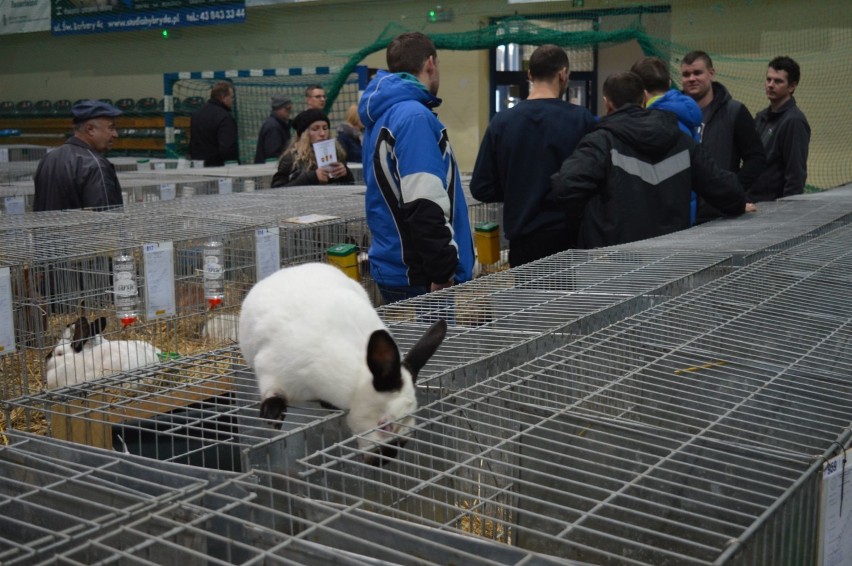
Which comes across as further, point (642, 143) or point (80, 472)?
point (642, 143)

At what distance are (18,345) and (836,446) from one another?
3.40 meters

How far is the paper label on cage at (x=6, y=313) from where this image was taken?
12.0ft

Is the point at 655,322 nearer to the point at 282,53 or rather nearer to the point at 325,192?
the point at 325,192

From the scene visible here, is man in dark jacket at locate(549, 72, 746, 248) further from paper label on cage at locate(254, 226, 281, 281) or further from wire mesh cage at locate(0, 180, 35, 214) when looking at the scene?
wire mesh cage at locate(0, 180, 35, 214)

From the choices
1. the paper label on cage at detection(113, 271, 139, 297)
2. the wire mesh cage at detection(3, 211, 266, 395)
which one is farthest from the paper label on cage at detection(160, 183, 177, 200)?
the paper label on cage at detection(113, 271, 139, 297)

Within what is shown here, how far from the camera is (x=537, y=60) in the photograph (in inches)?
178

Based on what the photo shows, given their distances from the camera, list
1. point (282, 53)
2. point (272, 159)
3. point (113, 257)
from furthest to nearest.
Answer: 1. point (282, 53)
2. point (272, 159)
3. point (113, 257)

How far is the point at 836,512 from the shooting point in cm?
164

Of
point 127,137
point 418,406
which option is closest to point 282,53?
point 127,137

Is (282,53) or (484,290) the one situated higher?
(282,53)

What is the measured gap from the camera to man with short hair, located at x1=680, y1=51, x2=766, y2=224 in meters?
5.45

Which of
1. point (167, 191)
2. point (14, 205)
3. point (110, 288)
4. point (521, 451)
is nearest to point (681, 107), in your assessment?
point (110, 288)

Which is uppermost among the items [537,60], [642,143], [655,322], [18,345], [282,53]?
[282,53]

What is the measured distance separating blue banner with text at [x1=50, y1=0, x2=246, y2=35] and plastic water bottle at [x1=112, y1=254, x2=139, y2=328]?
39.9 feet
